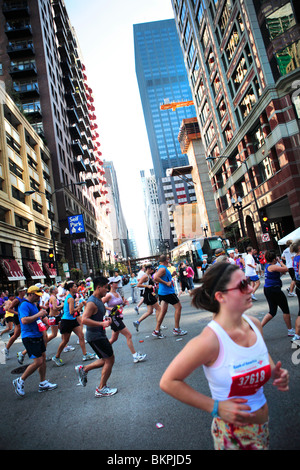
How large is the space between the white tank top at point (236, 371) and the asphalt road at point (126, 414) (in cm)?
134

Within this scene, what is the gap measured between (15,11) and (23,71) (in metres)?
9.37

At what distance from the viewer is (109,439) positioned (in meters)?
3.35

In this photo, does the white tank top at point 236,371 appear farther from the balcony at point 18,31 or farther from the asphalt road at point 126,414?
the balcony at point 18,31

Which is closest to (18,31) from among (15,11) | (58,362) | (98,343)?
(15,11)

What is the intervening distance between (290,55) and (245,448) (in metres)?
30.1

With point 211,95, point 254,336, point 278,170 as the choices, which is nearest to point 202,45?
point 211,95

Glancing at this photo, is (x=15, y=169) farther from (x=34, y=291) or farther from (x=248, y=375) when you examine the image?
(x=248, y=375)

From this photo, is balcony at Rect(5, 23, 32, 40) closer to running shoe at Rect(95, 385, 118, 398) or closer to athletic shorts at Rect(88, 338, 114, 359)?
athletic shorts at Rect(88, 338, 114, 359)

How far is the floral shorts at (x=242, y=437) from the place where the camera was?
1820mm

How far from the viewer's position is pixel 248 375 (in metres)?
1.86

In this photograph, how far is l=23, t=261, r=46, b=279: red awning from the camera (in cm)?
2833

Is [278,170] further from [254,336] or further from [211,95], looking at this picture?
[254,336]

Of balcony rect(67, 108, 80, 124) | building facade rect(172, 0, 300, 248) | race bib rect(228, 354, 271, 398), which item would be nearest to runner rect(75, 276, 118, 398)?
race bib rect(228, 354, 271, 398)
